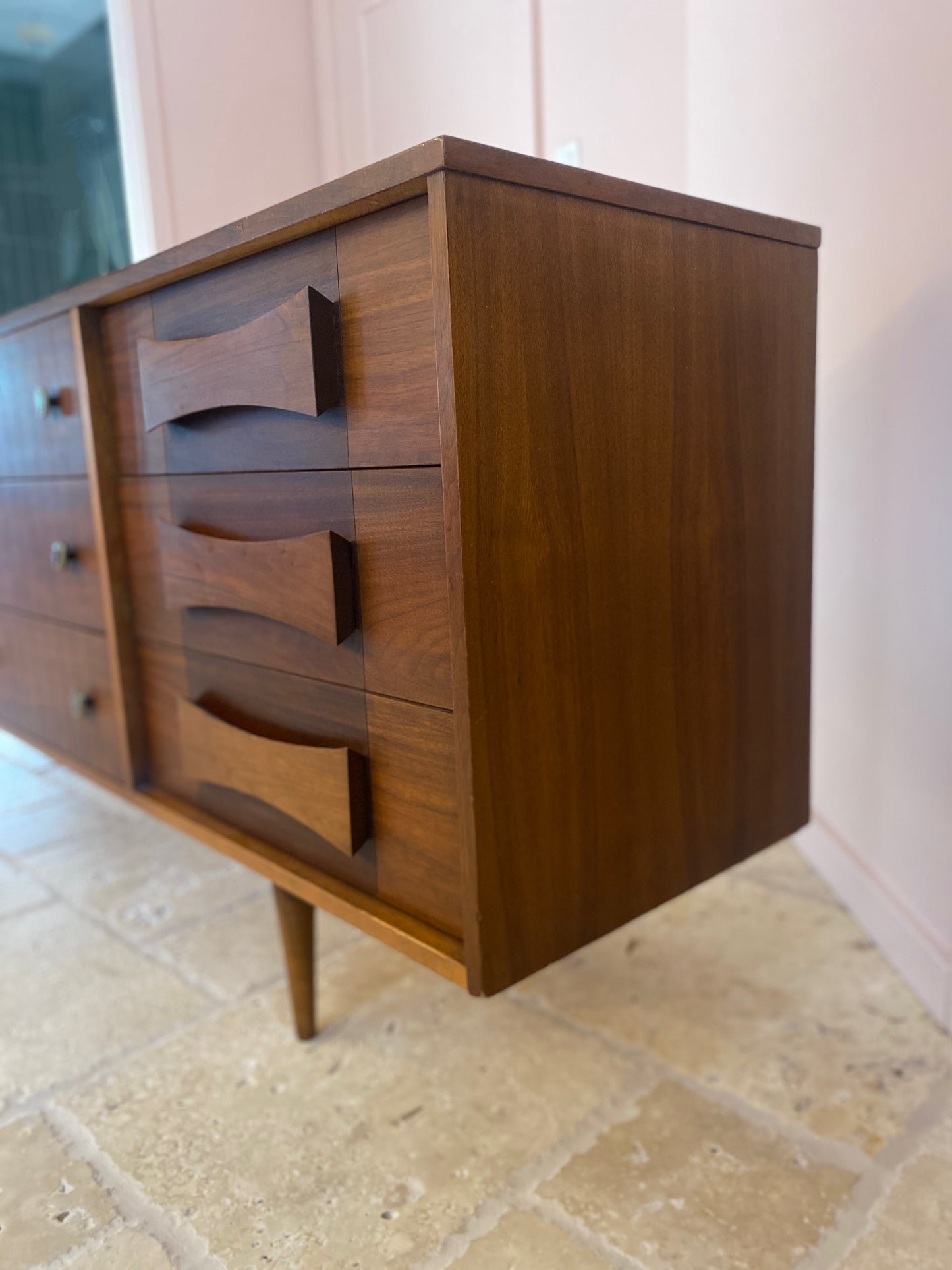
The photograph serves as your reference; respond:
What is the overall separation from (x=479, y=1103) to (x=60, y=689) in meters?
0.74

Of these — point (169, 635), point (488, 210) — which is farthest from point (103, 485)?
point (488, 210)

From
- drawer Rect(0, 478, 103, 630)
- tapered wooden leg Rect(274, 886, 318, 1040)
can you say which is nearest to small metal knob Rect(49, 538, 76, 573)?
drawer Rect(0, 478, 103, 630)

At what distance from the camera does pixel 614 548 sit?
2.54 ft

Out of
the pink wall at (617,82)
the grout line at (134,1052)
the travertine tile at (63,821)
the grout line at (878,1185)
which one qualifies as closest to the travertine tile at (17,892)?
the travertine tile at (63,821)

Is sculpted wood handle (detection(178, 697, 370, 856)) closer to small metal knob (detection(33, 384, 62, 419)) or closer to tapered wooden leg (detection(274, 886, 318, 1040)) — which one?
tapered wooden leg (detection(274, 886, 318, 1040))

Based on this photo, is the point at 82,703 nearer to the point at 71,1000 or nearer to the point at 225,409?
the point at 71,1000

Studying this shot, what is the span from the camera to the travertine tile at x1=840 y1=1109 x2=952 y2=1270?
798mm

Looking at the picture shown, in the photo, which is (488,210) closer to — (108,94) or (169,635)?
(169,635)

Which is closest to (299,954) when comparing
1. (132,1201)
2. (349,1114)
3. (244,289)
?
(349,1114)

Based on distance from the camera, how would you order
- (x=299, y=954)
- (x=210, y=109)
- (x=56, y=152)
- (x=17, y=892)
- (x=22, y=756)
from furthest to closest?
1. (x=56, y=152)
2. (x=22, y=756)
3. (x=210, y=109)
4. (x=17, y=892)
5. (x=299, y=954)

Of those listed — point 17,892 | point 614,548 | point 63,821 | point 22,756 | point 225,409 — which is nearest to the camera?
point 614,548

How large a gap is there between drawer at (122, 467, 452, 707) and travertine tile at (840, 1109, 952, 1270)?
0.59m

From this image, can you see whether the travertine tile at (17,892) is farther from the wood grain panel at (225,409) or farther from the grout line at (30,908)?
the wood grain panel at (225,409)

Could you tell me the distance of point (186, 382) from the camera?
89 centimetres
